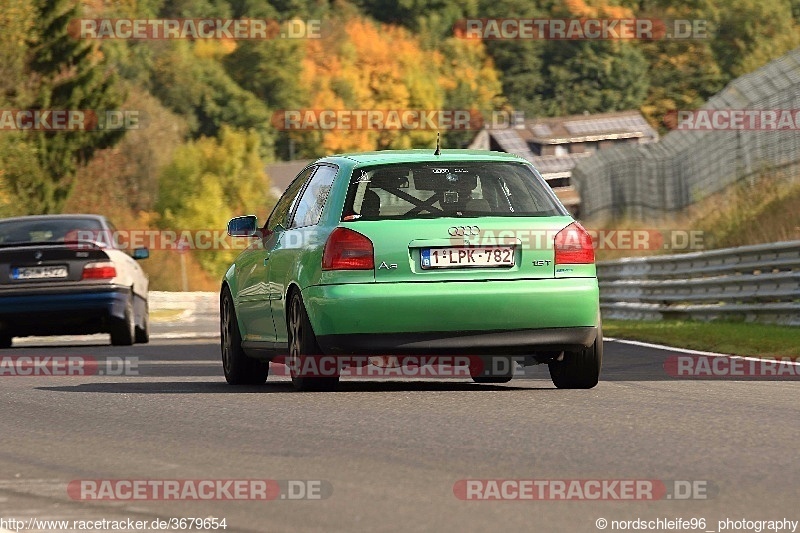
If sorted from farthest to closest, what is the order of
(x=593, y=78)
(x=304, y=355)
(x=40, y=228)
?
1. (x=593, y=78)
2. (x=40, y=228)
3. (x=304, y=355)

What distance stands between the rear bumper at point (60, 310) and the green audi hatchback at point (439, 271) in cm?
856

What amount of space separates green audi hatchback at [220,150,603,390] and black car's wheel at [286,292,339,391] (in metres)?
0.01

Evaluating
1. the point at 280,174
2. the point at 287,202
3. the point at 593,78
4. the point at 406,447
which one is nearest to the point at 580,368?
the point at 287,202

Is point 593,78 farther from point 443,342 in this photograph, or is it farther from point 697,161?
point 443,342

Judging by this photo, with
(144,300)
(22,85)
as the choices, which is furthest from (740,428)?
(22,85)

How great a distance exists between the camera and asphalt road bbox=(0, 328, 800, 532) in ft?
23.7

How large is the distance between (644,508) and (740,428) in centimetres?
288

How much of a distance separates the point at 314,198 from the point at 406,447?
162 inches

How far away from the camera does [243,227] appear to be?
1388cm

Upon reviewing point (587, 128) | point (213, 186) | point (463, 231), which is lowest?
point (213, 186)

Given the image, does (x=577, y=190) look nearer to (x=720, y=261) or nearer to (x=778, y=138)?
(x=778, y=138)

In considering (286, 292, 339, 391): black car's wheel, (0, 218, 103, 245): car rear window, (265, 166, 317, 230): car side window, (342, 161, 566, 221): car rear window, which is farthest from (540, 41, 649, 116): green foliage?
(286, 292, 339, 391): black car's wheel

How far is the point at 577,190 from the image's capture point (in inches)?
2090

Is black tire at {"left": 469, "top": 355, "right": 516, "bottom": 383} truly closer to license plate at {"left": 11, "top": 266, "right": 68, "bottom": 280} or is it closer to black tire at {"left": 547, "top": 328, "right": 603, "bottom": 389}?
black tire at {"left": 547, "top": 328, "right": 603, "bottom": 389}
